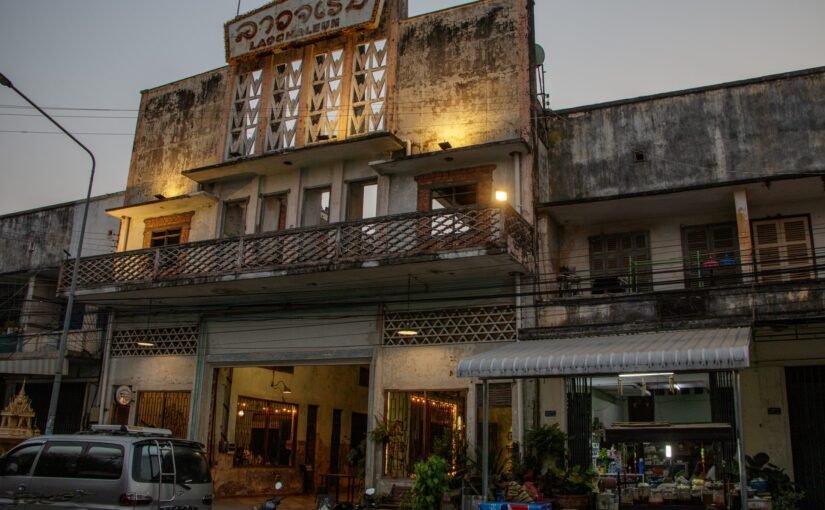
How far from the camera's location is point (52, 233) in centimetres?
2580

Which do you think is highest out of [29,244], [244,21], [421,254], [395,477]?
[244,21]

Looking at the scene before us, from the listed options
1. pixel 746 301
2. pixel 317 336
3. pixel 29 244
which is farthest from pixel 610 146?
pixel 29 244

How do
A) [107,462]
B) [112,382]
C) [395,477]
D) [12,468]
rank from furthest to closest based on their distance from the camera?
[112,382], [395,477], [12,468], [107,462]

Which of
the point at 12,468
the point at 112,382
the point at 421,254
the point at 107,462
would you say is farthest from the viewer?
the point at 112,382

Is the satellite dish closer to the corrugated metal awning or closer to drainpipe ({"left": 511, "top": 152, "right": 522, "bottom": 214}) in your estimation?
drainpipe ({"left": 511, "top": 152, "right": 522, "bottom": 214})

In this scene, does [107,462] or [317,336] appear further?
[317,336]

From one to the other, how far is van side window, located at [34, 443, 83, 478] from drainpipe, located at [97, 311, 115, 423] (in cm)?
979

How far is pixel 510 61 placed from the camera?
58.5 ft

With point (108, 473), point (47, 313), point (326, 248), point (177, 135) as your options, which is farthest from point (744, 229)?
point (47, 313)

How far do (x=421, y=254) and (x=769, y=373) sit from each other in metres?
7.70

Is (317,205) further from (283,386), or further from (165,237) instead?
(283,386)

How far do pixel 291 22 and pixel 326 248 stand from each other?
7816 mm

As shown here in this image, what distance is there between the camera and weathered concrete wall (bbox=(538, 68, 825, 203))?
15.6 m

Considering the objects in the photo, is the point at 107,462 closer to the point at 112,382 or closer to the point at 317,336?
the point at 317,336
